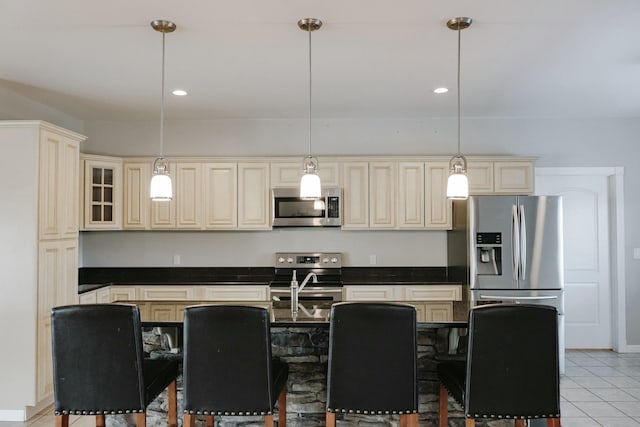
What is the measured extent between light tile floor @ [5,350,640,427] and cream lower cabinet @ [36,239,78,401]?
11.4 inches

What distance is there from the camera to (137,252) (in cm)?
508

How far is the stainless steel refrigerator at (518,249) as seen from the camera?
4.18 meters

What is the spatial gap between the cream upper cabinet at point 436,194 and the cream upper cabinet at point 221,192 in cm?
198

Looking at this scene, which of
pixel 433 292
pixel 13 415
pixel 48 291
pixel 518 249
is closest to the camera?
pixel 13 415

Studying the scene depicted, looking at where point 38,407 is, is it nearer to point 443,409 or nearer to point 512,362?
point 443,409

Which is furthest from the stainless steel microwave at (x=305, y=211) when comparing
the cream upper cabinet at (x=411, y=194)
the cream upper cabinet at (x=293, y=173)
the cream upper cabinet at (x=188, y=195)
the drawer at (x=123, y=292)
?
the drawer at (x=123, y=292)

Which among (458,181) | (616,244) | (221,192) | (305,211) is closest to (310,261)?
(305,211)

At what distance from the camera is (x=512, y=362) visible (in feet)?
6.66

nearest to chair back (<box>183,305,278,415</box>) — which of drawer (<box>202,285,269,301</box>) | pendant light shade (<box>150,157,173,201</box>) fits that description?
pendant light shade (<box>150,157,173,201</box>)

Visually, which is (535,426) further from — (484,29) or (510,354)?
(484,29)

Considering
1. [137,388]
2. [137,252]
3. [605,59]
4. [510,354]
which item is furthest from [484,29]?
[137,252]

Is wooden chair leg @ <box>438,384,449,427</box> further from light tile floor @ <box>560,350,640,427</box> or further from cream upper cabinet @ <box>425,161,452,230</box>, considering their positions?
cream upper cabinet @ <box>425,161,452,230</box>

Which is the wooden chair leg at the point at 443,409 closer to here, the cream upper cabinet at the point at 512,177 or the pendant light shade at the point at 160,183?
the pendant light shade at the point at 160,183

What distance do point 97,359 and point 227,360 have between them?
0.59 metres
